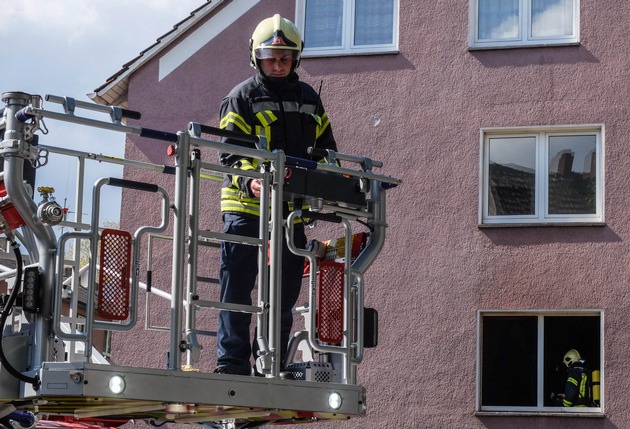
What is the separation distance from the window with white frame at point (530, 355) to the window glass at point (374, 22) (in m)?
3.61

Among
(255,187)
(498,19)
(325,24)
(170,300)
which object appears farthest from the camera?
(325,24)

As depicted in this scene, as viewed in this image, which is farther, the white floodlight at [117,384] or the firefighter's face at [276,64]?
the firefighter's face at [276,64]

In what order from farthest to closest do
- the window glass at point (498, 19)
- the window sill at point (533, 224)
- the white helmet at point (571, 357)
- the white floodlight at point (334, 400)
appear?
the window glass at point (498, 19), the window sill at point (533, 224), the white helmet at point (571, 357), the white floodlight at point (334, 400)

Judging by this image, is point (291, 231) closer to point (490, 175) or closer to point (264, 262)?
point (264, 262)

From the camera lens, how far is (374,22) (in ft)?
56.9

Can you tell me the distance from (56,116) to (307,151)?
5.37 ft

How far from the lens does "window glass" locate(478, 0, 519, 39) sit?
17.0 metres

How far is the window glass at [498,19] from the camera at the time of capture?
670 inches

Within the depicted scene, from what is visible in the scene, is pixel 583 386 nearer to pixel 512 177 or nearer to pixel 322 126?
pixel 512 177

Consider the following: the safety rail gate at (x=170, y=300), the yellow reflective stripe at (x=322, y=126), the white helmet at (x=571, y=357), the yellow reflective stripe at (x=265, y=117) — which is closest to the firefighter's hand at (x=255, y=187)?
the safety rail gate at (x=170, y=300)

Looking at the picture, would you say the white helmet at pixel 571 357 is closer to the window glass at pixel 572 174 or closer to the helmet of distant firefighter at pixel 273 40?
the window glass at pixel 572 174

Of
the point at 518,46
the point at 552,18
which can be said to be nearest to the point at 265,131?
the point at 518,46

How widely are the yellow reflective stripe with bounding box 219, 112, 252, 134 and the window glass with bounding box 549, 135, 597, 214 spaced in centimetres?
917

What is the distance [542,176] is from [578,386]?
2.49 m
